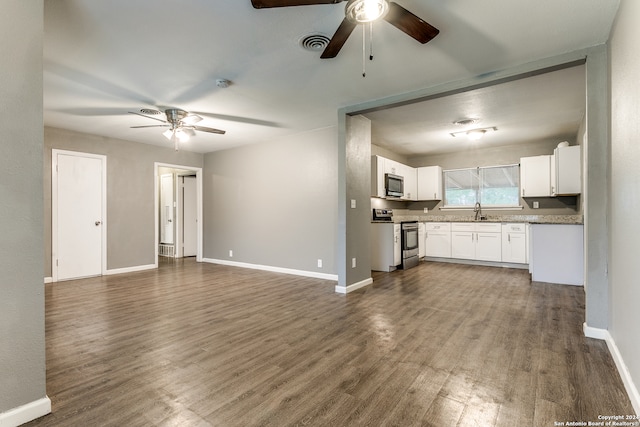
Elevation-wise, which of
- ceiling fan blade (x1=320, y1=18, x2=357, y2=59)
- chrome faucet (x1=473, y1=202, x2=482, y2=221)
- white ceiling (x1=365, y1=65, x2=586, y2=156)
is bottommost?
chrome faucet (x1=473, y1=202, x2=482, y2=221)

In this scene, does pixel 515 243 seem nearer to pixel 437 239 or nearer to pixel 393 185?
pixel 437 239

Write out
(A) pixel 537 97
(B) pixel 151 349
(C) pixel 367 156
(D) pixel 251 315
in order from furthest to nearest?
(C) pixel 367 156
(A) pixel 537 97
(D) pixel 251 315
(B) pixel 151 349

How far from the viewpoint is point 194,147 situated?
6.34 meters

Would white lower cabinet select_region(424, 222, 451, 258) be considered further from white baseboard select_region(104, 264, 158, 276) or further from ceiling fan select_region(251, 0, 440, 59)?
white baseboard select_region(104, 264, 158, 276)

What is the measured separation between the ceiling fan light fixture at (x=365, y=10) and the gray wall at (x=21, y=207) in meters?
1.70

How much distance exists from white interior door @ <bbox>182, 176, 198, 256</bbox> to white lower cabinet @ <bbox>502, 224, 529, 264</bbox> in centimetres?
704

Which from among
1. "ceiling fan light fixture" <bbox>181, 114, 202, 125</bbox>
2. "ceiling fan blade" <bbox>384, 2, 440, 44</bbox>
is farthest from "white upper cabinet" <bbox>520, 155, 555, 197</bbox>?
"ceiling fan light fixture" <bbox>181, 114, 202, 125</bbox>

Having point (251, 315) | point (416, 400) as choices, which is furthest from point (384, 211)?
point (416, 400)

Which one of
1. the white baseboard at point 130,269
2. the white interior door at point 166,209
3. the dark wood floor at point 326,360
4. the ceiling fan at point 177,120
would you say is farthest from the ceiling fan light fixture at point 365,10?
the white interior door at point 166,209

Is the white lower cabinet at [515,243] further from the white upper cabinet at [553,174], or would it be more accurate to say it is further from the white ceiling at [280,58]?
the white ceiling at [280,58]

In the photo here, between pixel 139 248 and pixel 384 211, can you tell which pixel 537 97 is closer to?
pixel 384 211

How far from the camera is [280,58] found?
2746mm

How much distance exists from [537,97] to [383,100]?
1902 millimetres

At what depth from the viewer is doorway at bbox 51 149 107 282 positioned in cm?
492
